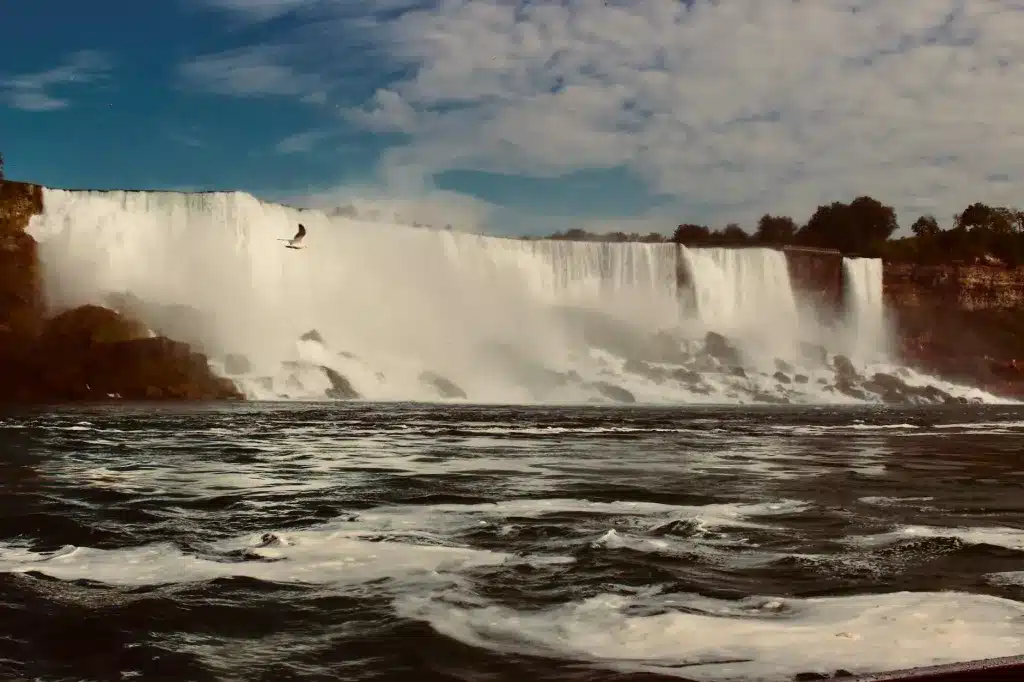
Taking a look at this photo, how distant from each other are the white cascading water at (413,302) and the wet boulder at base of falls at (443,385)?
14 cm

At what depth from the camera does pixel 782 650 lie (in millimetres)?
5020

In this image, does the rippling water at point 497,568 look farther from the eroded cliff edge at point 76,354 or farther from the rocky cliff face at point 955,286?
the rocky cliff face at point 955,286

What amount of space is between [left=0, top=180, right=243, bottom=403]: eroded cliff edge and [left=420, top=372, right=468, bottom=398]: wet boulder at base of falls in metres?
9.05

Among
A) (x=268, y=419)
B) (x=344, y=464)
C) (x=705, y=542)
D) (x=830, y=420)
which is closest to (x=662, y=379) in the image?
(x=830, y=420)

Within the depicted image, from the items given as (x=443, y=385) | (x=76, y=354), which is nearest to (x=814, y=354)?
(x=443, y=385)

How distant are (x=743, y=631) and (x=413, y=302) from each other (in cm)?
4829

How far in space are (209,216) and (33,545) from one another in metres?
43.8

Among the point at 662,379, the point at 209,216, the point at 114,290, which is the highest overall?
the point at 209,216

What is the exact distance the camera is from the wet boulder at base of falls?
48.2 metres

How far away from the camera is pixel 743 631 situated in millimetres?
5402

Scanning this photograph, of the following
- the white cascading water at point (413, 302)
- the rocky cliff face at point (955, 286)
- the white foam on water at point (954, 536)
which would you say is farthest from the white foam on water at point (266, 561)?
the rocky cliff face at point (955, 286)

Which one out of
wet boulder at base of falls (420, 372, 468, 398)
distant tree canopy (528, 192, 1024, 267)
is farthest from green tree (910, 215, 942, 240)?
wet boulder at base of falls (420, 372, 468, 398)

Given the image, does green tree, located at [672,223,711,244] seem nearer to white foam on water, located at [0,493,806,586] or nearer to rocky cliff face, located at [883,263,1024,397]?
rocky cliff face, located at [883,263,1024,397]

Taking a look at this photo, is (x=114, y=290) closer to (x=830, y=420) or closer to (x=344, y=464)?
(x=830, y=420)
